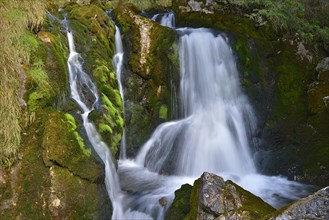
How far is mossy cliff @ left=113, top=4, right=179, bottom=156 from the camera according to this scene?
30.9ft

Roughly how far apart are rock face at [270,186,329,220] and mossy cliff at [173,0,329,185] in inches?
199

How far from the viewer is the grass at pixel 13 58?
5.17 metres

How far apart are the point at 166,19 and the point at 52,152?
8928 millimetres

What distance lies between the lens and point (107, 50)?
32.6ft

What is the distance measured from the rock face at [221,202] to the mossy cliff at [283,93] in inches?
152

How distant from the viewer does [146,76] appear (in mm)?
10203

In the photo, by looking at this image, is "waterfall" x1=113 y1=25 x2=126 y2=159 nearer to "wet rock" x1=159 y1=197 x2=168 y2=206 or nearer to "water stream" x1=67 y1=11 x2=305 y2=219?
"water stream" x1=67 y1=11 x2=305 y2=219

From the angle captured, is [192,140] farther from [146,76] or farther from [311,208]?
[311,208]

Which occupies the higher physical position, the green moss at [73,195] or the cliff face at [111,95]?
the cliff face at [111,95]

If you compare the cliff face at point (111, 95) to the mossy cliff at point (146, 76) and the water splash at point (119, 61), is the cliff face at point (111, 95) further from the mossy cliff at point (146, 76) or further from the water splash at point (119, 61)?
the water splash at point (119, 61)

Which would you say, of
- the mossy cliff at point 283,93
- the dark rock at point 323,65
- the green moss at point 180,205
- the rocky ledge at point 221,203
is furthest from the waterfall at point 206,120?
the rocky ledge at point 221,203

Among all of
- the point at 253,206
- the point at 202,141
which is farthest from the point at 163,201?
the point at 202,141

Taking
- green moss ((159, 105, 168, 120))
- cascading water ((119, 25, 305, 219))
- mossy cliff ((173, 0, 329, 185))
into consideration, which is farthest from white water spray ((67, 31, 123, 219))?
mossy cliff ((173, 0, 329, 185))

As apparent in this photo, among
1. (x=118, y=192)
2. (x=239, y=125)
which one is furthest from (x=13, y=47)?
(x=239, y=125)
